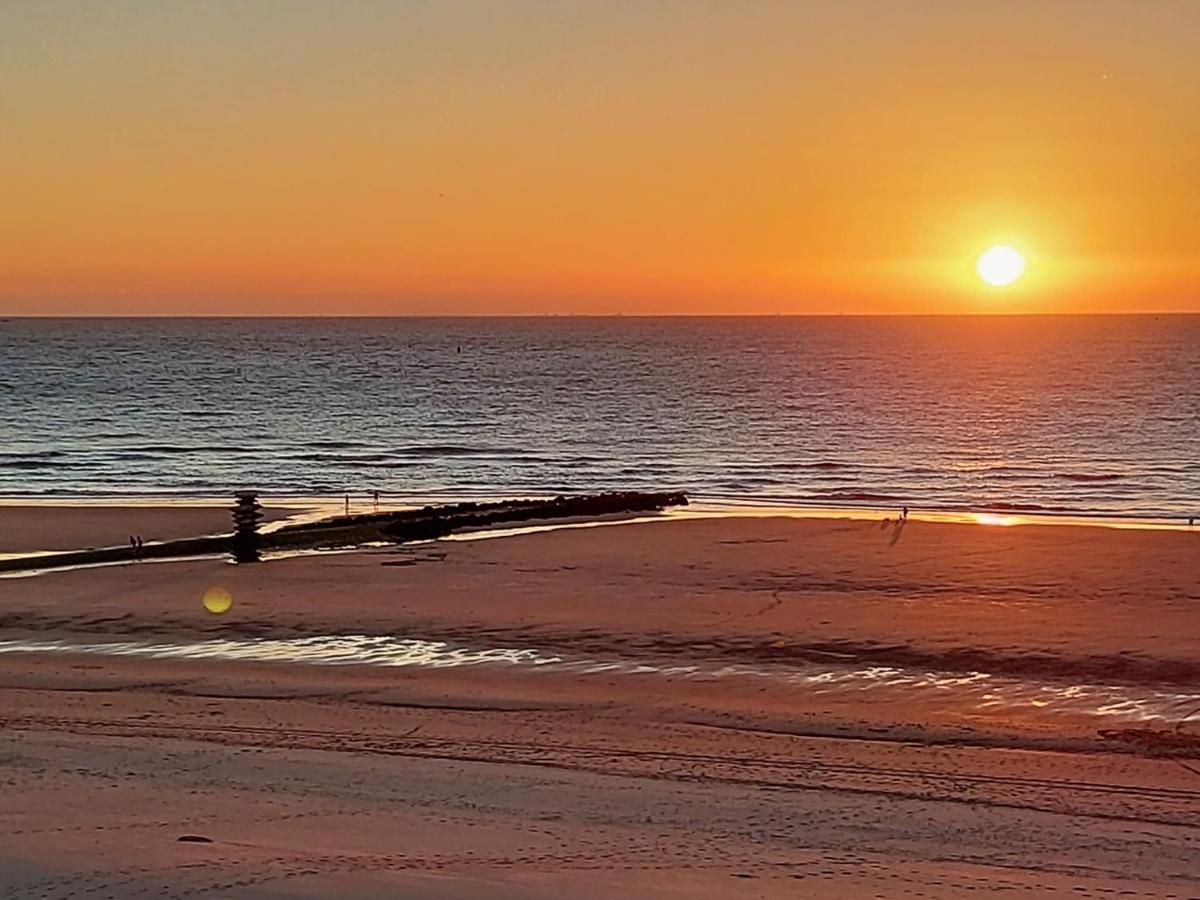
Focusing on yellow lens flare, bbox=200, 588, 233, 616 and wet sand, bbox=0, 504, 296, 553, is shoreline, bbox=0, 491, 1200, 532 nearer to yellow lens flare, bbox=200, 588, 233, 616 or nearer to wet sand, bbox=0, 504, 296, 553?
wet sand, bbox=0, 504, 296, 553

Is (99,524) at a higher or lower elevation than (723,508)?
higher

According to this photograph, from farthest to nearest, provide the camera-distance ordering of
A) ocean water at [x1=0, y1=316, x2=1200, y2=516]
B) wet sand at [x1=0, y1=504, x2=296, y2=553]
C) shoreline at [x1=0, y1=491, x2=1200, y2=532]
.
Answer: ocean water at [x1=0, y1=316, x2=1200, y2=516] < shoreline at [x1=0, y1=491, x2=1200, y2=532] < wet sand at [x1=0, y1=504, x2=296, y2=553]

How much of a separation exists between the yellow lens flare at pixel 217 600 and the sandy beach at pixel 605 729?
0.74 feet

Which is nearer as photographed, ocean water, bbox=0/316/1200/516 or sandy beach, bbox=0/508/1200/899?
A: sandy beach, bbox=0/508/1200/899

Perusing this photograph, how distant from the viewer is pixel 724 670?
1667cm

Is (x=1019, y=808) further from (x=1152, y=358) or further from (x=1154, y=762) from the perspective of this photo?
(x=1152, y=358)

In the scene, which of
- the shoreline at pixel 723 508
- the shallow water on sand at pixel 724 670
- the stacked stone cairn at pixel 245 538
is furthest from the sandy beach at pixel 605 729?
the shoreline at pixel 723 508

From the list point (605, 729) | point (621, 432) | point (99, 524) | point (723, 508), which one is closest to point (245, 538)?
point (99, 524)

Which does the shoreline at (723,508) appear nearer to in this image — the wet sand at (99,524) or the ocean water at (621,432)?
the wet sand at (99,524)

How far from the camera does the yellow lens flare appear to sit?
20859mm

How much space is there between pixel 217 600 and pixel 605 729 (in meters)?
9.98

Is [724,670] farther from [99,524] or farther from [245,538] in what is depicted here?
[99,524]

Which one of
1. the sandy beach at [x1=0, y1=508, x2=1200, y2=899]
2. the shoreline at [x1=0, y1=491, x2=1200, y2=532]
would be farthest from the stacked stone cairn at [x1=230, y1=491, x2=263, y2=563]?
the shoreline at [x1=0, y1=491, x2=1200, y2=532]

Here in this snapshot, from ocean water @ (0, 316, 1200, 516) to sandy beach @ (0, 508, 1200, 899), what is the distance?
19.5 metres
